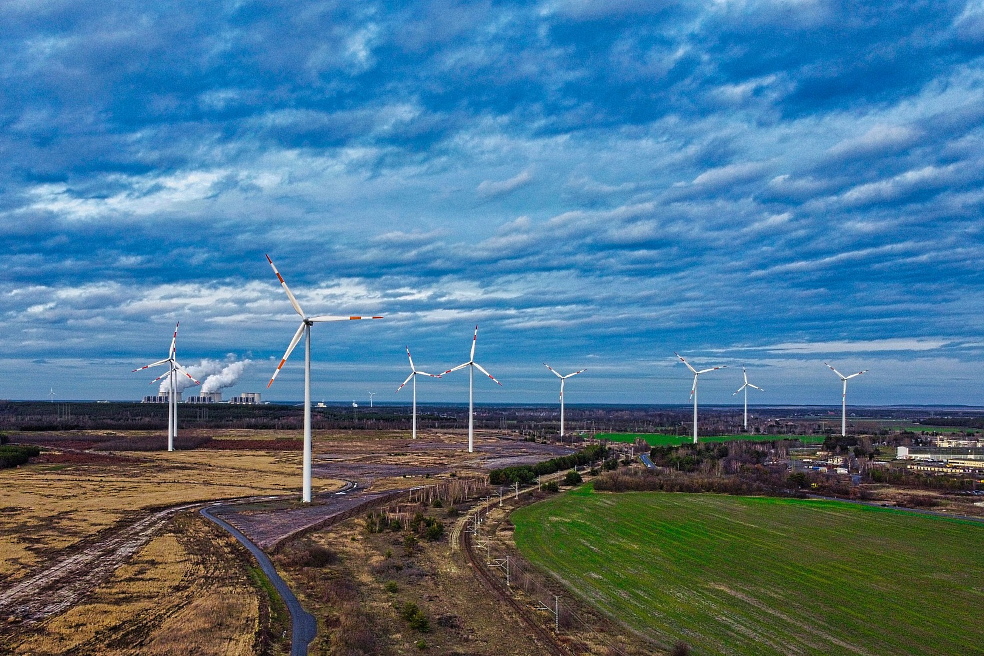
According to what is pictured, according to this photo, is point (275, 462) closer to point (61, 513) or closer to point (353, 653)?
point (61, 513)

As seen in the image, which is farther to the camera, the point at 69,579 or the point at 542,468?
the point at 542,468

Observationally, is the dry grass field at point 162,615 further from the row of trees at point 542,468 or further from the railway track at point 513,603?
the row of trees at point 542,468

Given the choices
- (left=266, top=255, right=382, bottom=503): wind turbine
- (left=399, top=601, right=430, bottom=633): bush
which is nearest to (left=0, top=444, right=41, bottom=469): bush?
(left=266, top=255, right=382, bottom=503): wind turbine

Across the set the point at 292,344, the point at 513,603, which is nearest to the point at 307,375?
the point at 292,344

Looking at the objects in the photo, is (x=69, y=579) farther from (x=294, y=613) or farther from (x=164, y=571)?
(x=294, y=613)

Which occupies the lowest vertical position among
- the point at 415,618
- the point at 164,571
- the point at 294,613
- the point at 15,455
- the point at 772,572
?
the point at 15,455

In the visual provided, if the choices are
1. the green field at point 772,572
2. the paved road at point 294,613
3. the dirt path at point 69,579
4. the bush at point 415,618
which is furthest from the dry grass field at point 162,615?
the green field at point 772,572
